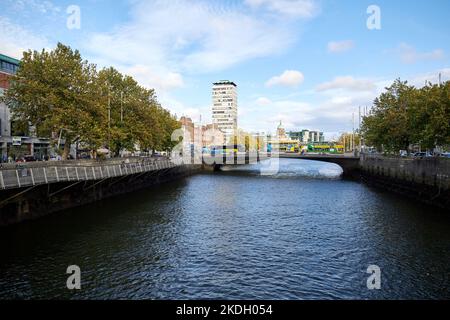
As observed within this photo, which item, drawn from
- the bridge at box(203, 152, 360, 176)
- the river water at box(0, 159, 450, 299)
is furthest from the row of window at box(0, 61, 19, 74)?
the bridge at box(203, 152, 360, 176)

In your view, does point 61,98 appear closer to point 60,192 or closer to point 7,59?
point 60,192

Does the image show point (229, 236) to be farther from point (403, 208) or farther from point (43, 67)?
point (43, 67)

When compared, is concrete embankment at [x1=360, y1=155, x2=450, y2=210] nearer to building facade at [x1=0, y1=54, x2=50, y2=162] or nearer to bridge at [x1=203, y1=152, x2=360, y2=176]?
bridge at [x1=203, y1=152, x2=360, y2=176]

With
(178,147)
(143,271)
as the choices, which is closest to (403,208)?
(143,271)

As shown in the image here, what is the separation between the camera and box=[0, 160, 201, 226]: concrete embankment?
29531mm

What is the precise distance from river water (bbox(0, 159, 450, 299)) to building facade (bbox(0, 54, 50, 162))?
101 feet

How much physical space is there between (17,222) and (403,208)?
40762 mm

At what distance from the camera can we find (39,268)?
20.6 m

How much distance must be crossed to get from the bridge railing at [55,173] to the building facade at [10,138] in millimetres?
21482

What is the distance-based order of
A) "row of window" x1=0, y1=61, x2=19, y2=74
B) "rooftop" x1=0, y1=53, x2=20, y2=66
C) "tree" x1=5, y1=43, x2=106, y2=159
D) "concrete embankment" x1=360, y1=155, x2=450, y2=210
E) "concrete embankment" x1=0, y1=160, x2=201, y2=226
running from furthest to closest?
"row of window" x1=0, y1=61, x2=19, y2=74 → "rooftop" x1=0, y1=53, x2=20, y2=66 → "tree" x1=5, y1=43, x2=106, y2=159 → "concrete embankment" x1=360, y1=155, x2=450, y2=210 → "concrete embankment" x1=0, y1=160, x2=201, y2=226

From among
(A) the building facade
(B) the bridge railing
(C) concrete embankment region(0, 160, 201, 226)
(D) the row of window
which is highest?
(D) the row of window

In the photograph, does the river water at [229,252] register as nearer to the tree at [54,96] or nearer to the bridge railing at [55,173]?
the bridge railing at [55,173]

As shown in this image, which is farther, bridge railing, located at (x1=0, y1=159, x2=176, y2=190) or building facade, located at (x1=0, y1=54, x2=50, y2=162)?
building facade, located at (x1=0, y1=54, x2=50, y2=162)

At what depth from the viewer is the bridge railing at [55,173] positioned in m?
27.6
